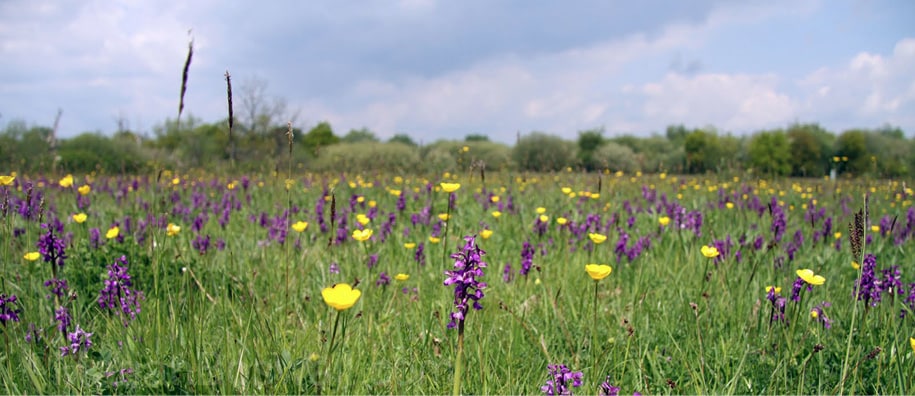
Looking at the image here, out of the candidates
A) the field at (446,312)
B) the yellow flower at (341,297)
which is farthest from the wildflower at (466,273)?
the yellow flower at (341,297)

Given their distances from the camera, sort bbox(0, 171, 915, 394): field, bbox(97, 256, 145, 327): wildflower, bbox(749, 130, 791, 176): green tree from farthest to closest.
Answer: bbox(749, 130, 791, 176): green tree, bbox(97, 256, 145, 327): wildflower, bbox(0, 171, 915, 394): field

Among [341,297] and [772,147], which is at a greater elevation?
[772,147]

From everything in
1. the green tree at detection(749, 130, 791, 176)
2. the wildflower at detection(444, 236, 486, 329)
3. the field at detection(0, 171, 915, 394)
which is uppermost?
the green tree at detection(749, 130, 791, 176)

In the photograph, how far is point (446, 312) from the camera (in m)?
2.75

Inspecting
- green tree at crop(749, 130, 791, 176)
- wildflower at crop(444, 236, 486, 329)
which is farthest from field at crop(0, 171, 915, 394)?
green tree at crop(749, 130, 791, 176)

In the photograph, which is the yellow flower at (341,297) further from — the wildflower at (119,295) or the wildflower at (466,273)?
the wildflower at (119,295)

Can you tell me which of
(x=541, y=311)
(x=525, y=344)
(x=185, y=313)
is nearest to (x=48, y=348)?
(x=185, y=313)

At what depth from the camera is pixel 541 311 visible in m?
3.04

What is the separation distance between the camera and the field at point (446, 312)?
1.95 m

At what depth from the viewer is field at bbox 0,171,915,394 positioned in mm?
1946

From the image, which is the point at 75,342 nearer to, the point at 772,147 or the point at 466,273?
the point at 466,273

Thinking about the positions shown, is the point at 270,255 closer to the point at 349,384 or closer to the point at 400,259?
the point at 400,259

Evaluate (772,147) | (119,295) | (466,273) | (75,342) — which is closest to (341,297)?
(466,273)

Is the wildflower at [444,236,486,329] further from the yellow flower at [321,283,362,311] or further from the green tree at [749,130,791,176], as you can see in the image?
the green tree at [749,130,791,176]
